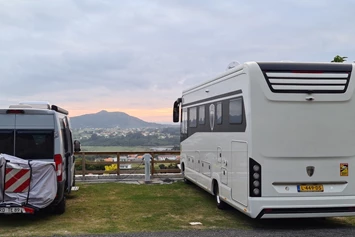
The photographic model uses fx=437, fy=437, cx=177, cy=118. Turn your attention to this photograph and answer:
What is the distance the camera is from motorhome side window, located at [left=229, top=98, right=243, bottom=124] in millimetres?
8087

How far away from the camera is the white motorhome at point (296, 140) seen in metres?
7.54

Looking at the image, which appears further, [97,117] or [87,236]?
[97,117]

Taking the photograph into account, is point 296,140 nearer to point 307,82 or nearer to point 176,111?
point 307,82

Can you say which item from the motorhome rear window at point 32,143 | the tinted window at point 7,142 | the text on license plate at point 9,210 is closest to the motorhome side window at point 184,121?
the motorhome rear window at point 32,143

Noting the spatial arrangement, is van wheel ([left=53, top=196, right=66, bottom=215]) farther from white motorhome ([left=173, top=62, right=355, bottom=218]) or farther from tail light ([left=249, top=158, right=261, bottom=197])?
tail light ([left=249, top=158, right=261, bottom=197])

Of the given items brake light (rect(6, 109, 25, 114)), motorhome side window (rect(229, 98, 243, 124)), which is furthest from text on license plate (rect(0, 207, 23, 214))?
motorhome side window (rect(229, 98, 243, 124))

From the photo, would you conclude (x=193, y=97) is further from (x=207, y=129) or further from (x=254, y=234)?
(x=254, y=234)

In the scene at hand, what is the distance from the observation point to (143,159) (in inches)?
605

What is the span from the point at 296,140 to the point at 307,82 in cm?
105

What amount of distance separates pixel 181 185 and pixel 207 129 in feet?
12.8

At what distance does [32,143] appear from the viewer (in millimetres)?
8359

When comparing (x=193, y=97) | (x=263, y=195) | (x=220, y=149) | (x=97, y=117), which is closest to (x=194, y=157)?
(x=193, y=97)

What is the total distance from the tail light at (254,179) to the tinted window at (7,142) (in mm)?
4494

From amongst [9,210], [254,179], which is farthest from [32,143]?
[254,179]
